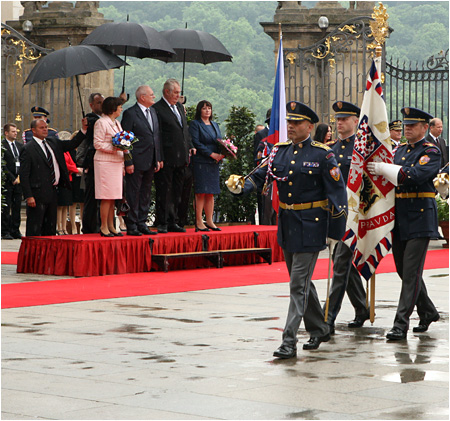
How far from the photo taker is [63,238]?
12.0 meters

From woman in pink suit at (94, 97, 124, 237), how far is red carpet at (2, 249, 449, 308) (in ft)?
3.13

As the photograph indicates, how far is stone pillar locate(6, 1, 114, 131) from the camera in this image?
2111 cm

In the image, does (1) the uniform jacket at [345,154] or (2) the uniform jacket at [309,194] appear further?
(1) the uniform jacket at [345,154]

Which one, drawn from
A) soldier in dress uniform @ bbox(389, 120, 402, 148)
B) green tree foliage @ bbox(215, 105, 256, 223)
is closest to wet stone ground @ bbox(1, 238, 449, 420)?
soldier in dress uniform @ bbox(389, 120, 402, 148)

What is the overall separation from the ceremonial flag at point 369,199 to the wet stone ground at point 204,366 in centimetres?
65

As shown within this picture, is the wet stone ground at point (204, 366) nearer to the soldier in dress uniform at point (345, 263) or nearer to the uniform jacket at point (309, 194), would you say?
the soldier in dress uniform at point (345, 263)

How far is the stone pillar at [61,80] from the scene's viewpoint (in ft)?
69.3

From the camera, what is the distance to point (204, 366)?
6.82 metres

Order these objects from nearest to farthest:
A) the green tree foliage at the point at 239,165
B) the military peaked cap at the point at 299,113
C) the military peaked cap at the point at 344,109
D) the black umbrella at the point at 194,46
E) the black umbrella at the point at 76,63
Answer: the military peaked cap at the point at 299,113 < the military peaked cap at the point at 344,109 < the black umbrella at the point at 76,63 < the black umbrella at the point at 194,46 < the green tree foliage at the point at 239,165

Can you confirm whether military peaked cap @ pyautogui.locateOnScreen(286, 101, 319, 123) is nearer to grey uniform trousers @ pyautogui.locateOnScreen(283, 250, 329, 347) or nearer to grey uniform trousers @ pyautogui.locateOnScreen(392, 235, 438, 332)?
grey uniform trousers @ pyautogui.locateOnScreen(283, 250, 329, 347)

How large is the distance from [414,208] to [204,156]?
538 cm

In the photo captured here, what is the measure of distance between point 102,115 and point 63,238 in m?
1.49

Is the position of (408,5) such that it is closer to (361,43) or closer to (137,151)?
(361,43)

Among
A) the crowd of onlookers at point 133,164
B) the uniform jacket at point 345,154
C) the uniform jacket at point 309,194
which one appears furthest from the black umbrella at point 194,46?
the uniform jacket at point 309,194
